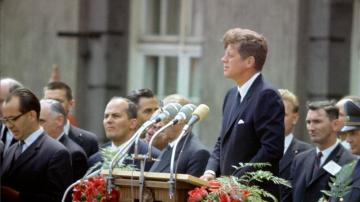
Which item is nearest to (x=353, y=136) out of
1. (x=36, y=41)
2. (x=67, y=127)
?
(x=67, y=127)

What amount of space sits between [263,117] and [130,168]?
0.98 metres

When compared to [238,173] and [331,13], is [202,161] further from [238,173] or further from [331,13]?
[331,13]

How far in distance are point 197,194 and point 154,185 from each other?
377 mm

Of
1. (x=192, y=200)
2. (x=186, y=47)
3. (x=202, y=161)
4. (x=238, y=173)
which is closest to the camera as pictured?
(x=192, y=200)

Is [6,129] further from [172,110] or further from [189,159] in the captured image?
[172,110]

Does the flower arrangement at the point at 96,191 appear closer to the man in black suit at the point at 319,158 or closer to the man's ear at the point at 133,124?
the man in black suit at the point at 319,158

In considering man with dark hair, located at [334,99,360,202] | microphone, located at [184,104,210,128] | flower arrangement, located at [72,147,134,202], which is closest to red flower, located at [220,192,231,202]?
microphone, located at [184,104,210,128]

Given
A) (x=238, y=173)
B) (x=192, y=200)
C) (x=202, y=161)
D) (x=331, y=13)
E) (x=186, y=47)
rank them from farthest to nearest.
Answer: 1. (x=186, y=47)
2. (x=331, y=13)
3. (x=202, y=161)
4. (x=238, y=173)
5. (x=192, y=200)

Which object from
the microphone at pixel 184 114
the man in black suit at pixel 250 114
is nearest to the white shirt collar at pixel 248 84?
the man in black suit at pixel 250 114

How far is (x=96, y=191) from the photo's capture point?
8.98 meters

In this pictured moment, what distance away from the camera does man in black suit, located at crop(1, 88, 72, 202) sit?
10.6 meters

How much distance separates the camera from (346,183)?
923cm

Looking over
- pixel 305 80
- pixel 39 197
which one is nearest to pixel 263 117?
pixel 39 197

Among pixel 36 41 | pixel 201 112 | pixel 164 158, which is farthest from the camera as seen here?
pixel 36 41
